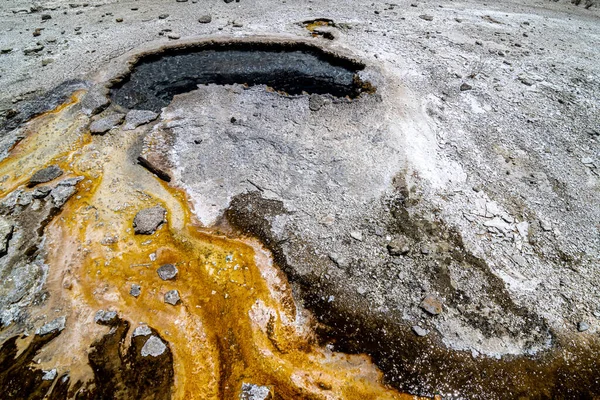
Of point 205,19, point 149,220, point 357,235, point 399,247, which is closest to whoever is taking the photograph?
point 399,247

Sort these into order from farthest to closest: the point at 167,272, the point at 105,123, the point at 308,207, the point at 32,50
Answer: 1. the point at 32,50
2. the point at 105,123
3. the point at 308,207
4. the point at 167,272

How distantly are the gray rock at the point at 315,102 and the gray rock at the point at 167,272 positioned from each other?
4.62 m

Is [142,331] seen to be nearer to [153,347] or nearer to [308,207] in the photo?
[153,347]

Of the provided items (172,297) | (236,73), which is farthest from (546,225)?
(236,73)

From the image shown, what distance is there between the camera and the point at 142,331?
4383 millimetres

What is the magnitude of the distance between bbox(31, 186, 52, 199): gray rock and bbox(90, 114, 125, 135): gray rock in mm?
1627

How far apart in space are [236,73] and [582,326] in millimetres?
8924

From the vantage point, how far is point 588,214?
19.2 feet

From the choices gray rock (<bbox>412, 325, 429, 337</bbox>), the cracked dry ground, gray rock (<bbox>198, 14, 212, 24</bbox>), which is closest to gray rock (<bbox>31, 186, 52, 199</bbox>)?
the cracked dry ground

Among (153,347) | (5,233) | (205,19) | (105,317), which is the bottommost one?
(153,347)

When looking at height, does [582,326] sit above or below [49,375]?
above

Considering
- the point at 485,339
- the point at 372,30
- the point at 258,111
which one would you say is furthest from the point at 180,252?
the point at 372,30

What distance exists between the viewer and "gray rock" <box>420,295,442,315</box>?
4648 millimetres

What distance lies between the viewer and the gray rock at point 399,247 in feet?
17.2
